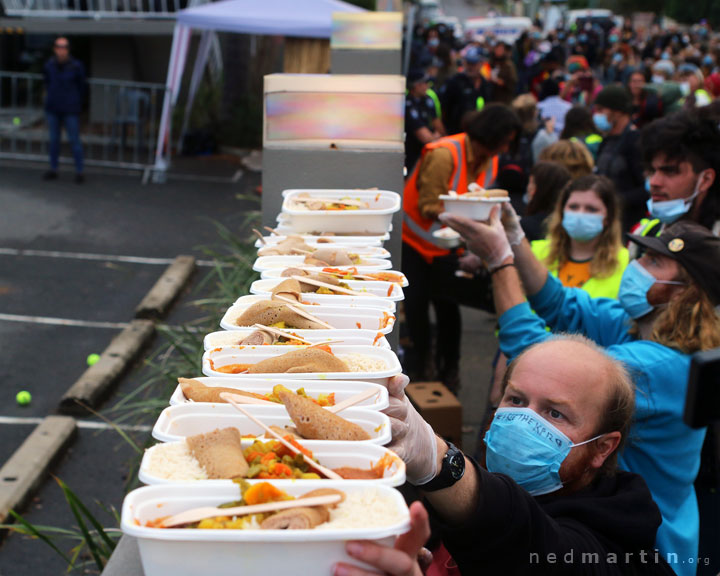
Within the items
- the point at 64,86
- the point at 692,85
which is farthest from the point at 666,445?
the point at 692,85

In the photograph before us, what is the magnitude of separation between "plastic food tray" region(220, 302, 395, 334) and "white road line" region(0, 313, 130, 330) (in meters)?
5.56

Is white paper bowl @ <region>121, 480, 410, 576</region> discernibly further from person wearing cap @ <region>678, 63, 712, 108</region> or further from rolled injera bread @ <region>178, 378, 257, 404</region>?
person wearing cap @ <region>678, 63, 712, 108</region>

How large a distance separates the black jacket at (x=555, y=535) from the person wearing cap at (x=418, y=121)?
7560mm

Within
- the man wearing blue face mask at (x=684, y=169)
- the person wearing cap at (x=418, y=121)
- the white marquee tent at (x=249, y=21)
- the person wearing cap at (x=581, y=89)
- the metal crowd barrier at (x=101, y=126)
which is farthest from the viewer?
the metal crowd barrier at (x=101, y=126)

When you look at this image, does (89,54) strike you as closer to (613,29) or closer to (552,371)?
(552,371)

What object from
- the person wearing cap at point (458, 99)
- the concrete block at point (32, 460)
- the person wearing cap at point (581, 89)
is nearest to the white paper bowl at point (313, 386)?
the concrete block at point (32, 460)

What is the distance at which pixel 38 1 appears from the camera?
1491cm

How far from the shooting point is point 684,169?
4078 millimetres

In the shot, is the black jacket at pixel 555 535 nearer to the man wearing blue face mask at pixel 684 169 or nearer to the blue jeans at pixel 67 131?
the man wearing blue face mask at pixel 684 169

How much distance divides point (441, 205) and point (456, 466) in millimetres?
4061

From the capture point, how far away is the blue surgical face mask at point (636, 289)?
10.3ft

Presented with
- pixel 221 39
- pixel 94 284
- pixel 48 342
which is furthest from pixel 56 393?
pixel 221 39

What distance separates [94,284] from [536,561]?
7.70 metres

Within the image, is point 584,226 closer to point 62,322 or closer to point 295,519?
point 295,519
